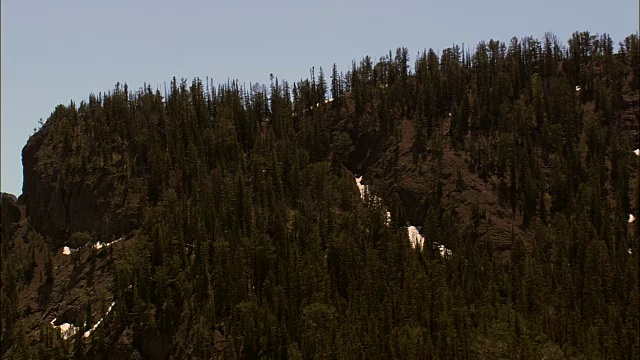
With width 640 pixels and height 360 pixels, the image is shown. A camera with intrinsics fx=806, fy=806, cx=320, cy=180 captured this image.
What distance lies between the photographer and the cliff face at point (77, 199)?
176 metres

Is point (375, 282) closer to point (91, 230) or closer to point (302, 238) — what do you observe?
point (302, 238)

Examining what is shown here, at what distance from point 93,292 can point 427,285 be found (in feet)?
213

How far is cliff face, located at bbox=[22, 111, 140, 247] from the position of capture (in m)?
176

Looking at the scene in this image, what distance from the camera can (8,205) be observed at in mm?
195250

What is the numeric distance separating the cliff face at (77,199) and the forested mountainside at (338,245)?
0.45 meters

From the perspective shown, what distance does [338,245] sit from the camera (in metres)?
154

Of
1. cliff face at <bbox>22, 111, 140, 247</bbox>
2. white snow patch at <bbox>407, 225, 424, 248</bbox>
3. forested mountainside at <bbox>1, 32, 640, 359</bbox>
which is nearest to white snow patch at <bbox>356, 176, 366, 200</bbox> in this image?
forested mountainside at <bbox>1, 32, 640, 359</bbox>

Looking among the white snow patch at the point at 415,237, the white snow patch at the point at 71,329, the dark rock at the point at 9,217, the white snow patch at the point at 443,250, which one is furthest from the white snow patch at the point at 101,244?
the white snow patch at the point at 443,250

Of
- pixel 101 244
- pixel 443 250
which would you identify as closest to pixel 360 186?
pixel 443 250

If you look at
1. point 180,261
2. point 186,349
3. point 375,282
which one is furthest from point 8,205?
point 375,282

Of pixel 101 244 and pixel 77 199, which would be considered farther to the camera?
pixel 77 199

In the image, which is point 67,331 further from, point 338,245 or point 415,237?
point 415,237

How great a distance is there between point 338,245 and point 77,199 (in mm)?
68074

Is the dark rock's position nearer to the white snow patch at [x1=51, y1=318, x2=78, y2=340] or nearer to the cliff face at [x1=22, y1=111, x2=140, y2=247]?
the cliff face at [x1=22, y1=111, x2=140, y2=247]
